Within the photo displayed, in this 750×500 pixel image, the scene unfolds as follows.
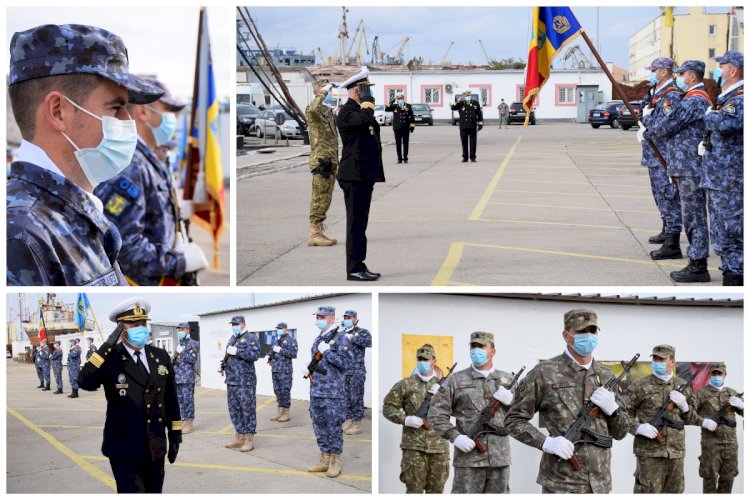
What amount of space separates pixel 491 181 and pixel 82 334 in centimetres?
1051

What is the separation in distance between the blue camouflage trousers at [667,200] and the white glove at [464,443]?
12.0 ft

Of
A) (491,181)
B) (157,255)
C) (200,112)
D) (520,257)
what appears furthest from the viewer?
(491,181)

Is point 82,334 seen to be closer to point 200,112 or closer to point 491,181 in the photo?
point 200,112

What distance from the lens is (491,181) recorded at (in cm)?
1603

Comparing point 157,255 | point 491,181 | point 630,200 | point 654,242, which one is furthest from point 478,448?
point 491,181

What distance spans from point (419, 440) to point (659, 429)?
186 centimetres

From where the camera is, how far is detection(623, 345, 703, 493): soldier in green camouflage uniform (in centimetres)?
712

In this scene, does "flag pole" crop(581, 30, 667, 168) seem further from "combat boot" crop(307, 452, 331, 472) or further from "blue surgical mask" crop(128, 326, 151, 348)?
"blue surgical mask" crop(128, 326, 151, 348)

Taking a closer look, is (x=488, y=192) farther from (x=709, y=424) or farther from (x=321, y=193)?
(x=709, y=424)

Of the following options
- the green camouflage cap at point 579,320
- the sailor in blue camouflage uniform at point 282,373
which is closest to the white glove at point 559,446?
the green camouflage cap at point 579,320

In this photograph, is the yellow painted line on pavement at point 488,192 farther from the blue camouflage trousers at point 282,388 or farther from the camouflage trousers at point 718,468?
the camouflage trousers at point 718,468

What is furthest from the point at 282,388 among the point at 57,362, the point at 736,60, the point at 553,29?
the point at 736,60

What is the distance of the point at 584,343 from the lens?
17.7 ft
